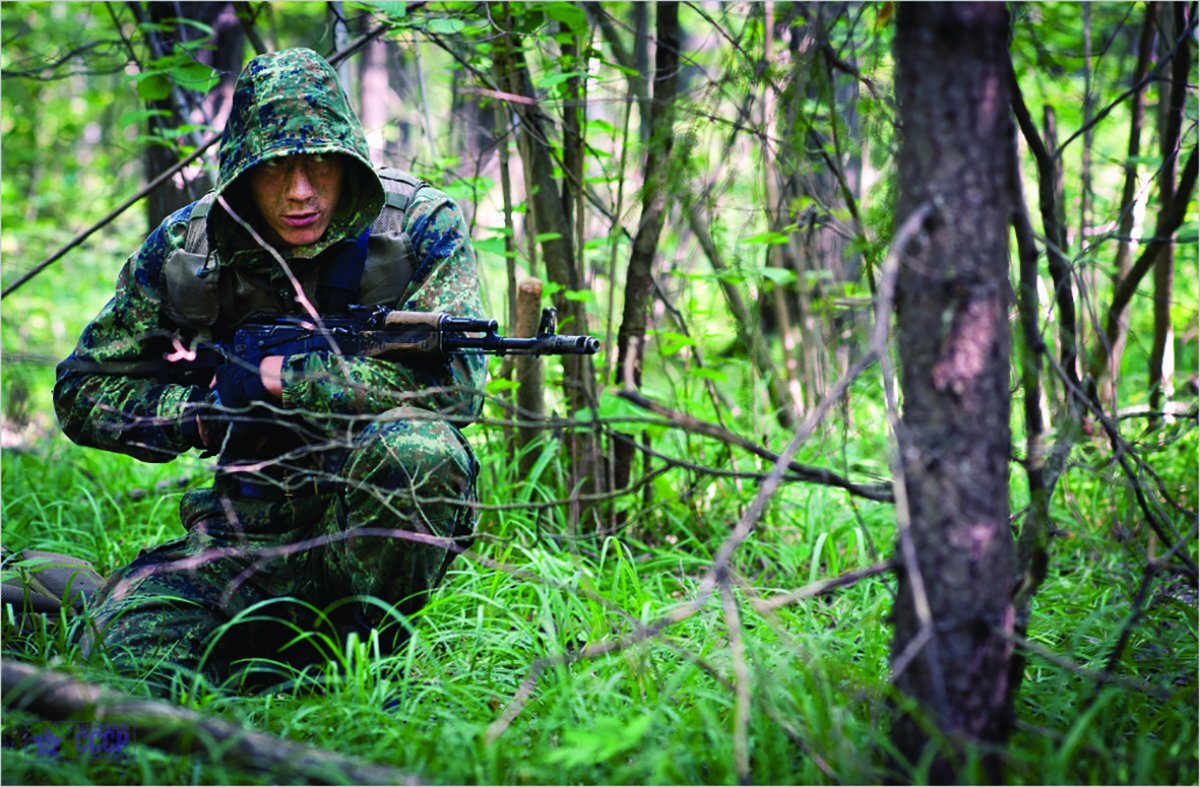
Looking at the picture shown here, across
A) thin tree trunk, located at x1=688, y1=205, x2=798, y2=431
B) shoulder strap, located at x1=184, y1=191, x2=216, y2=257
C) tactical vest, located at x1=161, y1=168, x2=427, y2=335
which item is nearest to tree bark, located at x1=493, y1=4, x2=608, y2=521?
thin tree trunk, located at x1=688, y1=205, x2=798, y2=431

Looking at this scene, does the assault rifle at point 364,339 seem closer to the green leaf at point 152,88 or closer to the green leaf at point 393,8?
the green leaf at point 393,8

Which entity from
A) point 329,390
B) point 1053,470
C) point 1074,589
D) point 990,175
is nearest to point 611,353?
point 329,390

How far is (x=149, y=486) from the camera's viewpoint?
428 centimetres

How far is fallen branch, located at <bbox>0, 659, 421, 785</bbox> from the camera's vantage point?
171 cm

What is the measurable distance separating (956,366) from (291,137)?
1994mm

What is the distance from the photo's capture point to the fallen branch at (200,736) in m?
1.71

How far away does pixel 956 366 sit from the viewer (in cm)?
168

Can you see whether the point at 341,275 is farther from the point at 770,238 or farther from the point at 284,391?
the point at 770,238

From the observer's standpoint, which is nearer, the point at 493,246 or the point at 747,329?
the point at 493,246

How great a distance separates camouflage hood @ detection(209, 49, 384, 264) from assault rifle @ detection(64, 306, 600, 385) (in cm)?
24

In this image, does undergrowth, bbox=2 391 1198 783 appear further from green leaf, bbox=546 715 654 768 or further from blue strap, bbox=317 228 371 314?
blue strap, bbox=317 228 371 314

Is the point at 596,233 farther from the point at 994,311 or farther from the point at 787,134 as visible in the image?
the point at 994,311

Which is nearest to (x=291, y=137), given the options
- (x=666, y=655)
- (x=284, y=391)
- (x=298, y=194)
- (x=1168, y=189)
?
(x=298, y=194)

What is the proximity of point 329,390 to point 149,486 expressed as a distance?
188 centimetres
